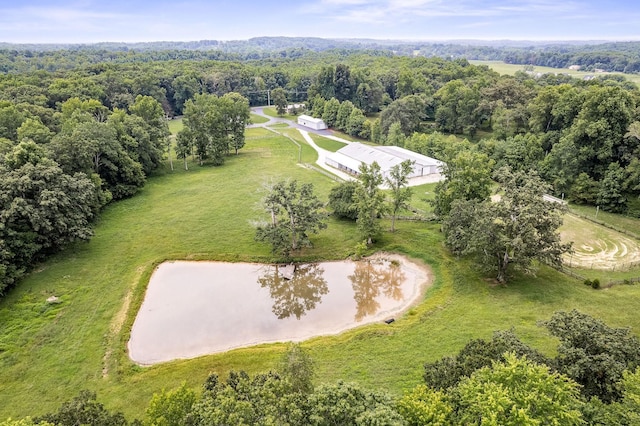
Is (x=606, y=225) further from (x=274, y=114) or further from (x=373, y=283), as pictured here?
(x=274, y=114)

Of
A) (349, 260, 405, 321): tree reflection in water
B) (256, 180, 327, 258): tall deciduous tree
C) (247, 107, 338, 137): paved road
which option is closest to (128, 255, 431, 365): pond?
(349, 260, 405, 321): tree reflection in water

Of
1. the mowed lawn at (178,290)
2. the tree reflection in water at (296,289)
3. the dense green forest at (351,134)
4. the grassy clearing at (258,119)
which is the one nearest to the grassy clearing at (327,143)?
the dense green forest at (351,134)

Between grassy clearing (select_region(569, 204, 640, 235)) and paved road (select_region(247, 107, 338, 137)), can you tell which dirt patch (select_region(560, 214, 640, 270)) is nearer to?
grassy clearing (select_region(569, 204, 640, 235))

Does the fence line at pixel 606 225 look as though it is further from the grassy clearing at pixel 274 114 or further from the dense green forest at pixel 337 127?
the grassy clearing at pixel 274 114

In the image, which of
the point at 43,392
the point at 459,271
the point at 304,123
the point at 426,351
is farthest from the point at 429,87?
the point at 43,392

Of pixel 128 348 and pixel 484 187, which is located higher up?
pixel 484 187

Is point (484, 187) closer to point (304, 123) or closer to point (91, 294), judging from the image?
point (91, 294)
